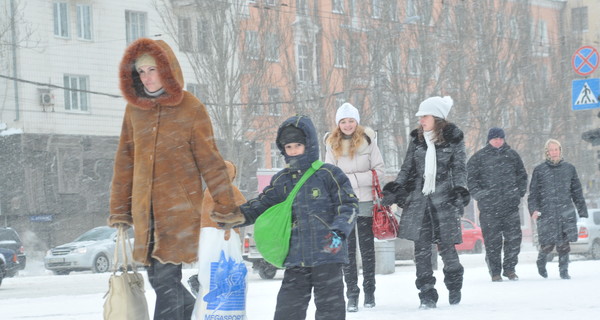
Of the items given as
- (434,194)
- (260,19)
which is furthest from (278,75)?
(434,194)

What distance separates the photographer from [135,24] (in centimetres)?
4209

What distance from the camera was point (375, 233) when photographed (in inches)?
380

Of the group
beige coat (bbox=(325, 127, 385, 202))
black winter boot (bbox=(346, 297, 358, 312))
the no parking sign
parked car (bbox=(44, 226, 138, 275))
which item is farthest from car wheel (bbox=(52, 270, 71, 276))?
black winter boot (bbox=(346, 297, 358, 312))

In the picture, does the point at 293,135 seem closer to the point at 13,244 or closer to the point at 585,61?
the point at 585,61

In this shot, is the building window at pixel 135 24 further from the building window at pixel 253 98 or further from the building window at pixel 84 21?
the building window at pixel 253 98

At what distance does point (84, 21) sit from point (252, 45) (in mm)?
6678

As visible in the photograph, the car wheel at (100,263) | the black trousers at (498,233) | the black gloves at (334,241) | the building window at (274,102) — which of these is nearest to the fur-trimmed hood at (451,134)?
the black gloves at (334,241)

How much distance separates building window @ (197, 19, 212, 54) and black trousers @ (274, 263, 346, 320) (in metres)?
31.7

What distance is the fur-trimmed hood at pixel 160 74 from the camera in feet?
21.0

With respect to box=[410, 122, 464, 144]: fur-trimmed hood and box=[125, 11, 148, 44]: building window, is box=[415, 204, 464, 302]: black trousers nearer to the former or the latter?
box=[410, 122, 464, 144]: fur-trimmed hood

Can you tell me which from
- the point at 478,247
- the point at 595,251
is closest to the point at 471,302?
the point at 595,251

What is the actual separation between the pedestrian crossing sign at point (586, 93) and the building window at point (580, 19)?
46470 millimetres

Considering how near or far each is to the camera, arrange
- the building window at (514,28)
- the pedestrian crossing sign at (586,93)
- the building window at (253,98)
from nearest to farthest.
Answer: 1. the pedestrian crossing sign at (586,93)
2. the building window at (253,98)
3. the building window at (514,28)

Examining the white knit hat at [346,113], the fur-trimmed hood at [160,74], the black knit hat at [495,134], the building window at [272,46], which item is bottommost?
the black knit hat at [495,134]
